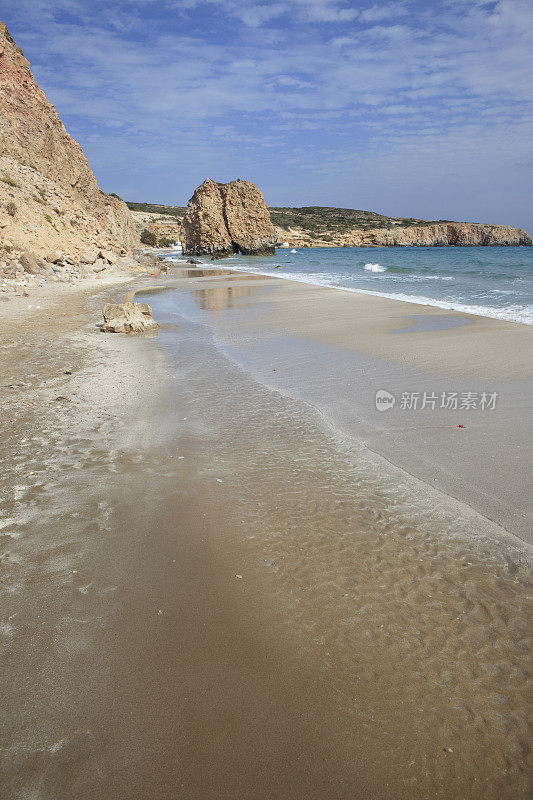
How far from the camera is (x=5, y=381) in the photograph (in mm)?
5875

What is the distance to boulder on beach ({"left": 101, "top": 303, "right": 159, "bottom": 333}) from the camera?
9.29 m

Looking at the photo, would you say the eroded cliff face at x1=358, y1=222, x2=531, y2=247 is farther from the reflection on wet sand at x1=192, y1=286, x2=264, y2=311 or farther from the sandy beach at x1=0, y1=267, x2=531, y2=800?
the sandy beach at x1=0, y1=267, x2=531, y2=800

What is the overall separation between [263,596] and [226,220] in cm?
5749

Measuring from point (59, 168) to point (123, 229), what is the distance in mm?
10471

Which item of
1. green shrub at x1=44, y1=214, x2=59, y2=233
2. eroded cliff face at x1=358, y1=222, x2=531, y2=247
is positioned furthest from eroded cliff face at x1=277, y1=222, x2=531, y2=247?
green shrub at x1=44, y1=214, x2=59, y2=233

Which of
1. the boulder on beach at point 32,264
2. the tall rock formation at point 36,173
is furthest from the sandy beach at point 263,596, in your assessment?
the tall rock formation at point 36,173

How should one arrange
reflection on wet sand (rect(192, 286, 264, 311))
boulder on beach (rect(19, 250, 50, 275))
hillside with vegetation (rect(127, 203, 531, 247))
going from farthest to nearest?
hillside with vegetation (rect(127, 203, 531, 247)) < boulder on beach (rect(19, 250, 50, 275)) < reflection on wet sand (rect(192, 286, 264, 311))

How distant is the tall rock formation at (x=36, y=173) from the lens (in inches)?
784

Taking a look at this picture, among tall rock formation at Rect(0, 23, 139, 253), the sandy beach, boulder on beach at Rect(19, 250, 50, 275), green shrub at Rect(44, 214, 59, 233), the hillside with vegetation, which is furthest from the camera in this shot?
the hillside with vegetation

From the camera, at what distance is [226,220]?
182ft

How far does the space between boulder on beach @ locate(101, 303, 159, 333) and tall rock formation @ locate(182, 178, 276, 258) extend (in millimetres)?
46743

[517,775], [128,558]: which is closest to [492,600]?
[517,775]

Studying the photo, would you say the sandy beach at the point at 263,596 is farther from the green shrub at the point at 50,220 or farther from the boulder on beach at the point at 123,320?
the green shrub at the point at 50,220

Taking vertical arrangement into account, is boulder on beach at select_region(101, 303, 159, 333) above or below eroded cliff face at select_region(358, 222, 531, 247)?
below
